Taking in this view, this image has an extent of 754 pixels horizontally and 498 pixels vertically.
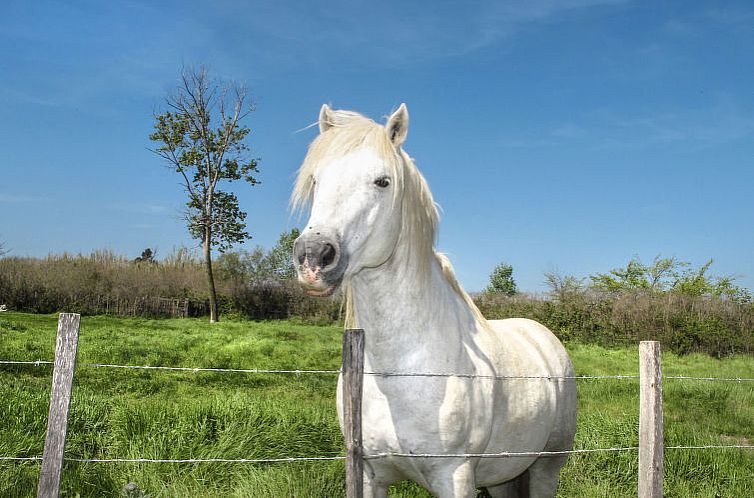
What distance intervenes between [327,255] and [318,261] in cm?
5

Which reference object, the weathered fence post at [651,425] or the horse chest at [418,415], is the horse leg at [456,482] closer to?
the horse chest at [418,415]

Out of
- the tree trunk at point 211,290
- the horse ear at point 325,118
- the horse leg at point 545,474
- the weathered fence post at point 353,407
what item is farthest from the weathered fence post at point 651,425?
the tree trunk at point 211,290

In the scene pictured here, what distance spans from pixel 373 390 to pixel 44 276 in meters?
24.1

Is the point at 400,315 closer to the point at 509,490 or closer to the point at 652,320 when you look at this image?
the point at 509,490

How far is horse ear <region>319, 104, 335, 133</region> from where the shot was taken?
2852mm

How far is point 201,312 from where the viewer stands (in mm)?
26094

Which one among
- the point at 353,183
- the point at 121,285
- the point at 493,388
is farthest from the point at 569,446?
the point at 121,285

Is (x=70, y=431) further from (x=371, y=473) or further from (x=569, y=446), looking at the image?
(x=569, y=446)

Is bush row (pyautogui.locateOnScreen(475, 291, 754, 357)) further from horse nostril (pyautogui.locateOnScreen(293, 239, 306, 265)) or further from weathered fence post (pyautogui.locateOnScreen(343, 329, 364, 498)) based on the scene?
horse nostril (pyautogui.locateOnScreen(293, 239, 306, 265))

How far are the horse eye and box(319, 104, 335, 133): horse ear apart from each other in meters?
0.54

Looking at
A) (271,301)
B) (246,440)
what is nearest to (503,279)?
(271,301)

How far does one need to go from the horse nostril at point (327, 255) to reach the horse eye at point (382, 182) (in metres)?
0.42

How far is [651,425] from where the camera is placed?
9.41 ft

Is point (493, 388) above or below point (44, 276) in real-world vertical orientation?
below
